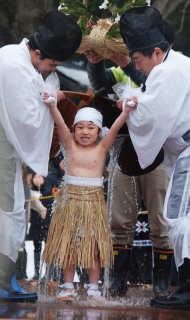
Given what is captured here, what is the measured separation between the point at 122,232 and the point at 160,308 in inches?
32.8

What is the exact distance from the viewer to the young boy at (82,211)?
2.64 meters

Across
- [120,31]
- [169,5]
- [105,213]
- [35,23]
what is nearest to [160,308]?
[105,213]

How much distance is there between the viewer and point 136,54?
259 centimetres

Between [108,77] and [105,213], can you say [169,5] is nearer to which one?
[108,77]

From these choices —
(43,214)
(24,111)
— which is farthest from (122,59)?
(43,214)

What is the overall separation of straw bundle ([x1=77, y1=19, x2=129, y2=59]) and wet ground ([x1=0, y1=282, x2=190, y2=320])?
185 cm

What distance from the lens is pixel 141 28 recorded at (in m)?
2.55

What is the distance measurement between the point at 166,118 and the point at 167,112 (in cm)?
4

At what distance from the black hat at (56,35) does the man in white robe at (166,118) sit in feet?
1.19

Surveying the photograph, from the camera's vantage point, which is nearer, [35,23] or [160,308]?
[160,308]

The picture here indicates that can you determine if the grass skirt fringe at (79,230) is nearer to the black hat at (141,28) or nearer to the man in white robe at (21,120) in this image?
the man in white robe at (21,120)

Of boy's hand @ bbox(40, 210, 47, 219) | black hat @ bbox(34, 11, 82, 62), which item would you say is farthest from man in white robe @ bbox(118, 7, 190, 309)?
boy's hand @ bbox(40, 210, 47, 219)

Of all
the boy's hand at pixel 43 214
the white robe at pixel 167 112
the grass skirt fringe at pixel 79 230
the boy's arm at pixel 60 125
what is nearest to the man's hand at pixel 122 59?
the white robe at pixel 167 112

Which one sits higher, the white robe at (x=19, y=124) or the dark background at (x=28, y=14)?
the dark background at (x=28, y=14)
